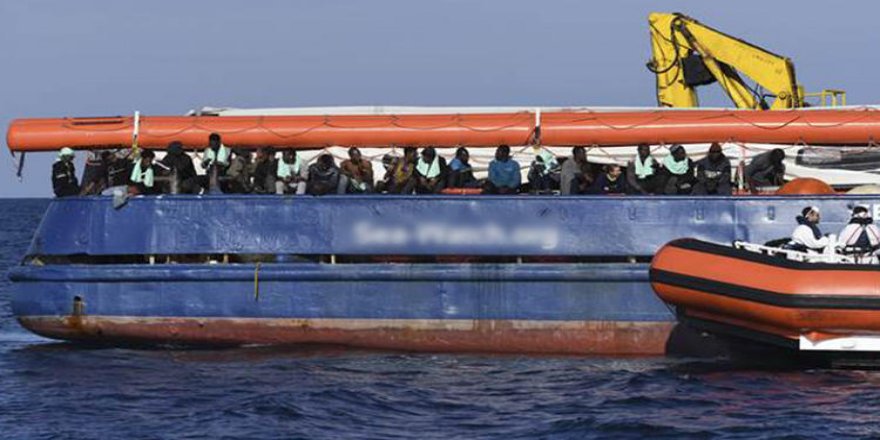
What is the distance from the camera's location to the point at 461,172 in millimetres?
19438

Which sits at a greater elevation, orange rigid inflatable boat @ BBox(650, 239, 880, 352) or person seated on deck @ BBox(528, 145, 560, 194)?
person seated on deck @ BBox(528, 145, 560, 194)

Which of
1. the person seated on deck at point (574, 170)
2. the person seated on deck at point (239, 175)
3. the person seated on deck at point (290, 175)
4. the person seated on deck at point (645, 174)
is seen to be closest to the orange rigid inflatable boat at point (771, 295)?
the person seated on deck at point (645, 174)

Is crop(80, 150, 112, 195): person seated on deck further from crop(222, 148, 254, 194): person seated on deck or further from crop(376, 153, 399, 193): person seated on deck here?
crop(376, 153, 399, 193): person seated on deck

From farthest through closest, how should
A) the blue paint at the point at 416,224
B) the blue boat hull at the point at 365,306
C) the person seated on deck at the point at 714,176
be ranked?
the person seated on deck at the point at 714,176 < the blue boat hull at the point at 365,306 < the blue paint at the point at 416,224

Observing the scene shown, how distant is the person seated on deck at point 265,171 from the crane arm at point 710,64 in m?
6.26

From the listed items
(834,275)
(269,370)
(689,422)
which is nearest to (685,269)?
(834,275)

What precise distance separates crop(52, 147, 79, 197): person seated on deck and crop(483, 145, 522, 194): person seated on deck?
15.5 feet

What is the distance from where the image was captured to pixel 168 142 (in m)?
19.8

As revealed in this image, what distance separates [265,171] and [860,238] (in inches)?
256

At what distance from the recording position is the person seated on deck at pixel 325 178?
753 inches

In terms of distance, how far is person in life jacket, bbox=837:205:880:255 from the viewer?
17000 mm

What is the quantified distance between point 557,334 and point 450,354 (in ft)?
3.89

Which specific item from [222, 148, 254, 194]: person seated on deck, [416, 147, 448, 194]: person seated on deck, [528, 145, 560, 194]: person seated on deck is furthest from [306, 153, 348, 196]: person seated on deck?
[528, 145, 560, 194]: person seated on deck

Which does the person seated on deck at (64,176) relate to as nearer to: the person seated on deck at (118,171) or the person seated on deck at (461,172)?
the person seated on deck at (118,171)
